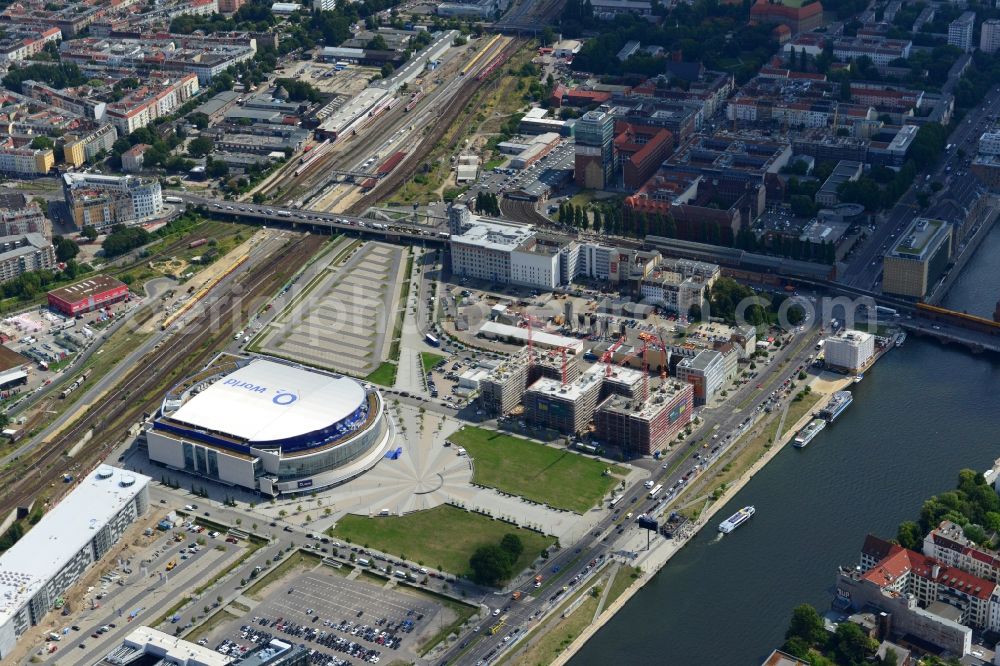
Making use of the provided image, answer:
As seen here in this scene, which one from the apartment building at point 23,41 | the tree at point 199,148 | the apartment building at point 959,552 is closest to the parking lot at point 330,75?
the tree at point 199,148

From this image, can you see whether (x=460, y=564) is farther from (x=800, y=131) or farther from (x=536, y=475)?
(x=800, y=131)

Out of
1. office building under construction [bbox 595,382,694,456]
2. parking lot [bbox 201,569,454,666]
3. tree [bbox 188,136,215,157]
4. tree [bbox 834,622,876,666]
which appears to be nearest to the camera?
tree [bbox 834,622,876,666]

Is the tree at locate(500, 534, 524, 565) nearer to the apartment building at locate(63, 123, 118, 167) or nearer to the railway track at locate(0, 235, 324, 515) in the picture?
the railway track at locate(0, 235, 324, 515)

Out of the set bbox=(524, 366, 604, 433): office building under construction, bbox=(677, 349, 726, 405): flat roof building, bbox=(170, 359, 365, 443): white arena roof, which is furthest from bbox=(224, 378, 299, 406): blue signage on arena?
bbox=(677, 349, 726, 405): flat roof building

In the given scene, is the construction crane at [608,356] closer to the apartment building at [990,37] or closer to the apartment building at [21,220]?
the apartment building at [21,220]

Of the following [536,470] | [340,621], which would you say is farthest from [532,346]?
[340,621]

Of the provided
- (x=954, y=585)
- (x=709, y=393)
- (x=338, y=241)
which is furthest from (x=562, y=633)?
(x=338, y=241)

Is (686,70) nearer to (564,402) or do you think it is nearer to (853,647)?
(564,402)
